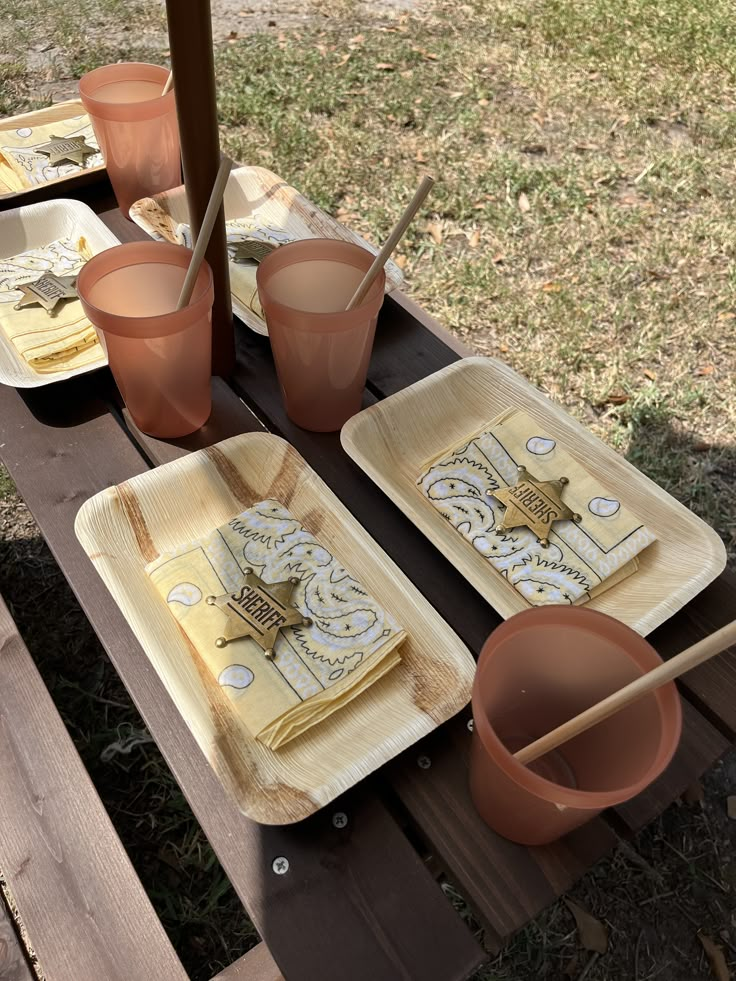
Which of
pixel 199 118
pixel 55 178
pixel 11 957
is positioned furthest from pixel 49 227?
pixel 11 957

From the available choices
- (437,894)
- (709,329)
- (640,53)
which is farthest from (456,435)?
(640,53)

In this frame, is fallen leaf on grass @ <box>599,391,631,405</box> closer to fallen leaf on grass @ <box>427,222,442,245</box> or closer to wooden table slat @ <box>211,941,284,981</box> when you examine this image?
fallen leaf on grass @ <box>427,222,442,245</box>

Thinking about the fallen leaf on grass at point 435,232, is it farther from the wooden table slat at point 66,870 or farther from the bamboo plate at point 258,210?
the wooden table slat at point 66,870

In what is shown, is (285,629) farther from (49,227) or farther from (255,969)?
(49,227)

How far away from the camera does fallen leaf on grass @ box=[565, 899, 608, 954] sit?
142cm

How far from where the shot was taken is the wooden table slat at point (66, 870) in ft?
2.92

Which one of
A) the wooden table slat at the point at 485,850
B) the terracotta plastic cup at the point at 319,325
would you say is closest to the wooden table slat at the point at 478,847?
the wooden table slat at the point at 485,850

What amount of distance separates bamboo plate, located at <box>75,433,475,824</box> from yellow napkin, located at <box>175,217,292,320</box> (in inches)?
13.1

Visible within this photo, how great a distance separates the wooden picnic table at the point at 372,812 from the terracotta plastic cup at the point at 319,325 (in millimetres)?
63

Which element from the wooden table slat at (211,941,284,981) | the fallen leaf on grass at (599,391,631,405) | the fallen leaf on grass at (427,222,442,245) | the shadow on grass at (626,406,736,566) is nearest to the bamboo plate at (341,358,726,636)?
the wooden table slat at (211,941,284,981)

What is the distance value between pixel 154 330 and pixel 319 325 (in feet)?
0.70

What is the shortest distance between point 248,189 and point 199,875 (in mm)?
1352

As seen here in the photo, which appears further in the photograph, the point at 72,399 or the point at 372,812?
the point at 72,399

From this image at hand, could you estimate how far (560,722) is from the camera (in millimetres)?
851
